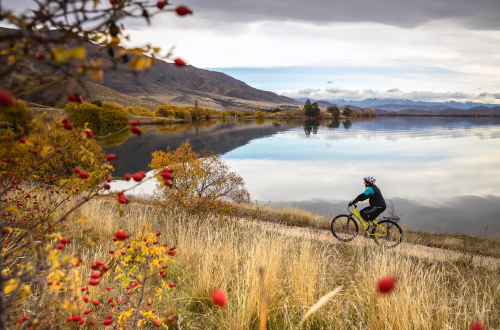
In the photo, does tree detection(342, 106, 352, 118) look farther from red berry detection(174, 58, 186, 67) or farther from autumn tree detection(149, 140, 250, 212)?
red berry detection(174, 58, 186, 67)

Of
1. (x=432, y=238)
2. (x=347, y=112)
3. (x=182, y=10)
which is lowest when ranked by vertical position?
(x=432, y=238)

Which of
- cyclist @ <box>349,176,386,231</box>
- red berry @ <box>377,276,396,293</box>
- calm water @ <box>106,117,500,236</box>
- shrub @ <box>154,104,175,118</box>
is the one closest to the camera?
red berry @ <box>377,276,396,293</box>

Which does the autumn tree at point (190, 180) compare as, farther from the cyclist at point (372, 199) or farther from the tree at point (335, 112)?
the tree at point (335, 112)

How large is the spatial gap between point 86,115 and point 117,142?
13.3 meters

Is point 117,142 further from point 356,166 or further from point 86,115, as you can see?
point 356,166

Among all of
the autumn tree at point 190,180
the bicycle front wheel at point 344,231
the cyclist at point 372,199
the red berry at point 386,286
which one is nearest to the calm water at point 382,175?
the autumn tree at point 190,180

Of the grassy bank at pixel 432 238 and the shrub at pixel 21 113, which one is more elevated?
the shrub at pixel 21 113

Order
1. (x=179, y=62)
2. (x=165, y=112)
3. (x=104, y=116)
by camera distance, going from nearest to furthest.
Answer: (x=179, y=62)
(x=104, y=116)
(x=165, y=112)

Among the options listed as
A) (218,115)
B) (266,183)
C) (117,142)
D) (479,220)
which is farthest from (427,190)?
(218,115)

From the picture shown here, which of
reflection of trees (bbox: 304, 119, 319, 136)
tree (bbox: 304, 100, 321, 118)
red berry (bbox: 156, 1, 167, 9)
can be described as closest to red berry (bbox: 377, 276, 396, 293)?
red berry (bbox: 156, 1, 167, 9)

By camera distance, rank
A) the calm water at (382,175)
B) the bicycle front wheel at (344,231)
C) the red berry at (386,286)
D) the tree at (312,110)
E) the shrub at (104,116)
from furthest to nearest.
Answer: the tree at (312,110)
the shrub at (104,116)
the calm water at (382,175)
the bicycle front wheel at (344,231)
the red berry at (386,286)

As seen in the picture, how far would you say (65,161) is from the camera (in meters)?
16.4

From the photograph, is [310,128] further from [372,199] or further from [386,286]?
[386,286]

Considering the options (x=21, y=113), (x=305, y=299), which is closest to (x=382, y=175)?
(x=305, y=299)
